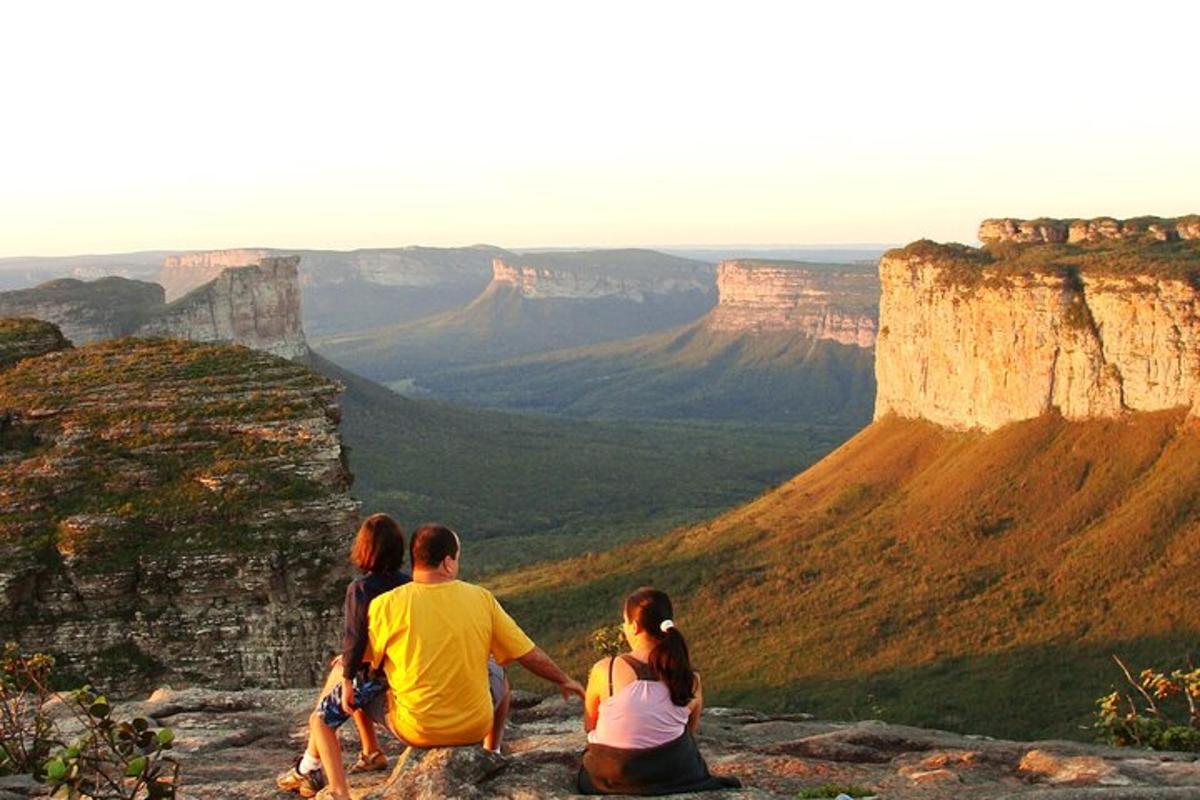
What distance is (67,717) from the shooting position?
52.9 ft

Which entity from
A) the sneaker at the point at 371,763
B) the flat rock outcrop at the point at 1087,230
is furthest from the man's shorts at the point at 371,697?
the flat rock outcrop at the point at 1087,230

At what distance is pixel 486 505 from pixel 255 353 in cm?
6234

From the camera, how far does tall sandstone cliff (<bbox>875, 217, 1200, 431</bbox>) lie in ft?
170

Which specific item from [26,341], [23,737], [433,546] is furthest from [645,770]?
[26,341]

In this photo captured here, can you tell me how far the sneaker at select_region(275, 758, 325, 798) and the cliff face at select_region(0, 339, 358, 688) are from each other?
444 inches

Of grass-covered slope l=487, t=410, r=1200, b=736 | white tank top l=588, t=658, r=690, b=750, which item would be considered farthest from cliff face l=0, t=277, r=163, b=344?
white tank top l=588, t=658, r=690, b=750

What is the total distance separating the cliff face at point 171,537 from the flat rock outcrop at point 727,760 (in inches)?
226

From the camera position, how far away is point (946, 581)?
4953 centimetres

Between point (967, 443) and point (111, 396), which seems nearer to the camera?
point (111, 396)

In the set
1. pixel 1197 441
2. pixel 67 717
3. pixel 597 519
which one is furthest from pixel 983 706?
pixel 597 519

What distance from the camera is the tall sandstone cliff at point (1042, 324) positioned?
170 ft

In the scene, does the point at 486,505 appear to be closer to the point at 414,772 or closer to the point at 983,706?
the point at 983,706

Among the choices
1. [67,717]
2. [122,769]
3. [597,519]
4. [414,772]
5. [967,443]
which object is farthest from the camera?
[597,519]

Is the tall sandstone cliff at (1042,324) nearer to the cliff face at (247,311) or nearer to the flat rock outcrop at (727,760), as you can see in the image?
the flat rock outcrop at (727,760)
